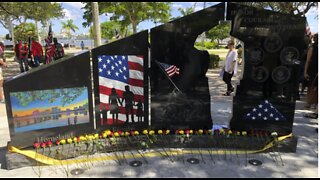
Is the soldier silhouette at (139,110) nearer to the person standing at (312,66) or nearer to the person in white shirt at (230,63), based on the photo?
the person standing at (312,66)

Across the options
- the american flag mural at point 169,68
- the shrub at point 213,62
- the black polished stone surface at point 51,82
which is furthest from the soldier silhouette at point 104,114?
the shrub at point 213,62

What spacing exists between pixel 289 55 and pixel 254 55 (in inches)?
19.6

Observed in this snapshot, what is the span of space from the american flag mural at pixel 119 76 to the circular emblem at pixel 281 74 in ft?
6.59

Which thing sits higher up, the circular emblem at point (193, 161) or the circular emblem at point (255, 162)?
the circular emblem at point (193, 161)

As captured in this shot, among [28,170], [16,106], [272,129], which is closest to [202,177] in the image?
[272,129]

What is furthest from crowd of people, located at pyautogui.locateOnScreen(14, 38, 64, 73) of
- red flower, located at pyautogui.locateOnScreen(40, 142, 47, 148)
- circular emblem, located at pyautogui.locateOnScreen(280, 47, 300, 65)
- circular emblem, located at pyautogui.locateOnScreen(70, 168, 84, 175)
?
circular emblem, located at pyautogui.locateOnScreen(280, 47, 300, 65)

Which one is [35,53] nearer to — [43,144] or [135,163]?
[43,144]

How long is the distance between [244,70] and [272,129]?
107cm

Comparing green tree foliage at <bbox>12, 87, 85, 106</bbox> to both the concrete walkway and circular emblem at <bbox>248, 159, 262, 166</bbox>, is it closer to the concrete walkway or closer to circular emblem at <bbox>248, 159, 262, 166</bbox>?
the concrete walkway

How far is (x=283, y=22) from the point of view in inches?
154

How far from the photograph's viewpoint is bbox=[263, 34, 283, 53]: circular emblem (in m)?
3.99

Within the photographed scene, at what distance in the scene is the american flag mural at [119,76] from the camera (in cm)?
A: 404

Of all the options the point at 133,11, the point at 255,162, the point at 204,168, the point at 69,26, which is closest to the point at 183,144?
the point at 204,168

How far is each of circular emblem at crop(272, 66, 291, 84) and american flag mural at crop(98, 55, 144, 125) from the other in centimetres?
201
